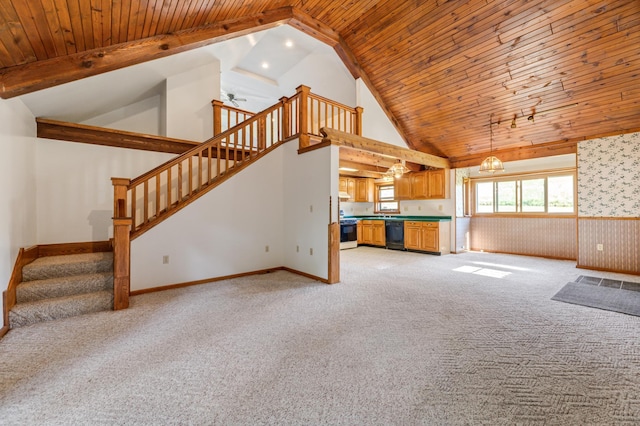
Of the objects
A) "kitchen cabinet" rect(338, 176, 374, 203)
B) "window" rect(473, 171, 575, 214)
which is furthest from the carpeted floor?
"kitchen cabinet" rect(338, 176, 374, 203)

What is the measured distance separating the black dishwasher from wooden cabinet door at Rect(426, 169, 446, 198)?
117 centimetres

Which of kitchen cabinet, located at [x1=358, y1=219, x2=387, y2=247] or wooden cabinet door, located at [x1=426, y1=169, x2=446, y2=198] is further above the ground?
wooden cabinet door, located at [x1=426, y1=169, x2=446, y2=198]

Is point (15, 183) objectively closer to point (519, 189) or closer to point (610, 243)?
point (610, 243)

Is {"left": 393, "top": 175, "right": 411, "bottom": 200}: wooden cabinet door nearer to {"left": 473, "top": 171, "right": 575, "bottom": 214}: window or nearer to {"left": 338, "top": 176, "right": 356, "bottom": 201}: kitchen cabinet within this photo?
{"left": 338, "top": 176, "right": 356, "bottom": 201}: kitchen cabinet

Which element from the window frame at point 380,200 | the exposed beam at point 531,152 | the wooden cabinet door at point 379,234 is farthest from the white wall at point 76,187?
the exposed beam at point 531,152

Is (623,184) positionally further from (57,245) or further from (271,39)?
(57,245)

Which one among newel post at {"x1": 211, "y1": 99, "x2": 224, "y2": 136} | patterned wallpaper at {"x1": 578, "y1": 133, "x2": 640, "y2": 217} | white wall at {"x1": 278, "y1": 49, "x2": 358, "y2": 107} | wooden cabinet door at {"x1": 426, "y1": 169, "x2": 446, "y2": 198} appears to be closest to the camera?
patterned wallpaper at {"x1": 578, "y1": 133, "x2": 640, "y2": 217}

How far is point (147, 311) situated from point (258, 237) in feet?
6.94

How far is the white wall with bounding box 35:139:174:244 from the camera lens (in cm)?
397

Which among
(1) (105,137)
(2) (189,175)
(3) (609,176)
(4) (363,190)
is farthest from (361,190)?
(1) (105,137)

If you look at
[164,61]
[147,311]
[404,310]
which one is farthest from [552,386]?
[164,61]

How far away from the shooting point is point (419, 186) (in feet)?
25.8

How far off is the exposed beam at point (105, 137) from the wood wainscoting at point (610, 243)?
796cm

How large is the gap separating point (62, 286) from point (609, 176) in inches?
345
